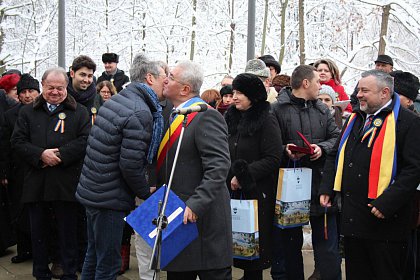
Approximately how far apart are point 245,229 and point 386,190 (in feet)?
4.04

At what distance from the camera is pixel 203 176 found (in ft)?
14.5

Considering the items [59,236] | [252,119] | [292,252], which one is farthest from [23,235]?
[252,119]

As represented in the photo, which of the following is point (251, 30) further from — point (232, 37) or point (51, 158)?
point (232, 37)

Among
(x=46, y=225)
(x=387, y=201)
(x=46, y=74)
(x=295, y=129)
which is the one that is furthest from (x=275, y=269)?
(x=46, y=74)

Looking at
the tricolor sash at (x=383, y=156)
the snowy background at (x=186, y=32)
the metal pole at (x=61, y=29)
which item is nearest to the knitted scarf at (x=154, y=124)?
the tricolor sash at (x=383, y=156)

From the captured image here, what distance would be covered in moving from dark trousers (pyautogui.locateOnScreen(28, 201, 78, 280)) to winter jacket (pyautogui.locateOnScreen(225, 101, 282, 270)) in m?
1.63

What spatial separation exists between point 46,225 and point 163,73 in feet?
6.69

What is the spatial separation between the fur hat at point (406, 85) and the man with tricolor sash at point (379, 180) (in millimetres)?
723

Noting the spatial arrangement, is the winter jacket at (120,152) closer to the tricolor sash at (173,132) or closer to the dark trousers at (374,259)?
the tricolor sash at (173,132)

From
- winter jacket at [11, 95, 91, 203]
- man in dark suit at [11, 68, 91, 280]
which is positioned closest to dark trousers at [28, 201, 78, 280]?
man in dark suit at [11, 68, 91, 280]

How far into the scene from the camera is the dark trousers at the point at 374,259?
185 inches

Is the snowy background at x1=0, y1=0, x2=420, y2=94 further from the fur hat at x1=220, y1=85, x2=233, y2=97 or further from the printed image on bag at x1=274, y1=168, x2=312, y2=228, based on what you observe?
the printed image on bag at x1=274, y1=168, x2=312, y2=228

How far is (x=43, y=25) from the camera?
21422 mm

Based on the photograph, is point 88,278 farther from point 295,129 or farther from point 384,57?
point 384,57
